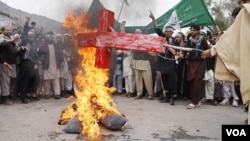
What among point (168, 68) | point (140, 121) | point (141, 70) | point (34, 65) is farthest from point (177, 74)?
point (34, 65)

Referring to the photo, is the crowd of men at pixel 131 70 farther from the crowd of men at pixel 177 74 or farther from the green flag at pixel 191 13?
the green flag at pixel 191 13

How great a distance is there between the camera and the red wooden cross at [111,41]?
593 centimetres

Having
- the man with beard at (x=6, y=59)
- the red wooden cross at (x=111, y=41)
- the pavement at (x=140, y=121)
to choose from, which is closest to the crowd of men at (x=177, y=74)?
the pavement at (x=140, y=121)

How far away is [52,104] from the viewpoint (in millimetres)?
9578

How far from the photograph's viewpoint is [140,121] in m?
7.38

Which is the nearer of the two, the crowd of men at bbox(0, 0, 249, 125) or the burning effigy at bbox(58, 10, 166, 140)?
the burning effigy at bbox(58, 10, 166, 140)

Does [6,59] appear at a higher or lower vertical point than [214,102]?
higher

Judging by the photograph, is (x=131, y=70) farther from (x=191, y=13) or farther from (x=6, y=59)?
(x=6, y=59)

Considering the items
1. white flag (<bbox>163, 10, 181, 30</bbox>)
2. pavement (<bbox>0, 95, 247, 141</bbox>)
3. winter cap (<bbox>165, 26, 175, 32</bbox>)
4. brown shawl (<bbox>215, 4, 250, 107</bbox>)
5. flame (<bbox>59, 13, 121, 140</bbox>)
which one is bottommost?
pavement (<bbox>0, 95, 247, 141</bbox>)

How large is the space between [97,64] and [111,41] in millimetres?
476

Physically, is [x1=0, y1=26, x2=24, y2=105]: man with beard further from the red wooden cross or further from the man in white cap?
the red wooden cross

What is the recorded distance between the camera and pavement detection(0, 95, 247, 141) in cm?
623

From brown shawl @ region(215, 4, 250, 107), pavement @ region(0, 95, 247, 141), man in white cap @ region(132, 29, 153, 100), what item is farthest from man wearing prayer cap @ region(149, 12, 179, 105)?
brown shawl @ region(215, 4, 250, 107)

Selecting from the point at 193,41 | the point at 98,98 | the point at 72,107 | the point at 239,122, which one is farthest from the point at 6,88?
the point at 239,122
